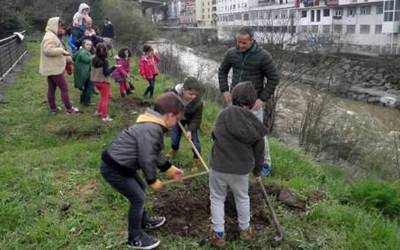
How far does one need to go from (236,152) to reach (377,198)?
8.21ft

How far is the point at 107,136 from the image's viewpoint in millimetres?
7145

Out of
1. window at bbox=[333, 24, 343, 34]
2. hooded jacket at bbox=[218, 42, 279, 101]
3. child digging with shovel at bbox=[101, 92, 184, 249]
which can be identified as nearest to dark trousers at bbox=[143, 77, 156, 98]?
hooded jacket at bbox=[218, 42, 279, 101]

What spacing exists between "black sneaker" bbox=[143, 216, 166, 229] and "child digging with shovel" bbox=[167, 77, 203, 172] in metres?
1.08

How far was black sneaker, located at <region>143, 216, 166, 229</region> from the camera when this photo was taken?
3.99 metres

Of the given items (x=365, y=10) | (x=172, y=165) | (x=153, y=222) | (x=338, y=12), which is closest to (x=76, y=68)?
(x=153, y=222)

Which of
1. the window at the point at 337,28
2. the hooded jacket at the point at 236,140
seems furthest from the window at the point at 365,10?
the hooded jacket at the point at 236,140

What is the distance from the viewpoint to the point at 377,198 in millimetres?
5152

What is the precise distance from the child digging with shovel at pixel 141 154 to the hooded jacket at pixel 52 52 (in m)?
4.53

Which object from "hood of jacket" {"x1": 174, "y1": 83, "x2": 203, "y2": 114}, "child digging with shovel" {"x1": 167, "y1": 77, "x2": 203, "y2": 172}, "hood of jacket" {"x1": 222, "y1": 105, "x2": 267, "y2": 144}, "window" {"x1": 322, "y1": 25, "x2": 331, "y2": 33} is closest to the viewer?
"hood of jacket" {"x1": 222, "y1": 105, "x2": 267, "y2": 144}

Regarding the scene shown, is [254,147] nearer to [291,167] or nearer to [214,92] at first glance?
[291,167]

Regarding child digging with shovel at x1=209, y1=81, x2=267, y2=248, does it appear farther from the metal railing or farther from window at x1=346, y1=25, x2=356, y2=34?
window at x1=346, y1=25, x2=356, y2=34

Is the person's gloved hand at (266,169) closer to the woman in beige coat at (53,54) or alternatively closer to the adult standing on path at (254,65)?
the adult standing on path at (254,65)

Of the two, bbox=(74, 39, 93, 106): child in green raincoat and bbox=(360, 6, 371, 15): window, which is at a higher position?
bbox=(360, 6, 371, 15): window

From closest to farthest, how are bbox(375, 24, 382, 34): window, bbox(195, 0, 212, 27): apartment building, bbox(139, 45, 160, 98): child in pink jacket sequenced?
bbox(139, 45, 160, 98): child in pink jacket, bbox(375, 24, 382, 34): window, bbox(195, 0, 212, 27): apartment building
